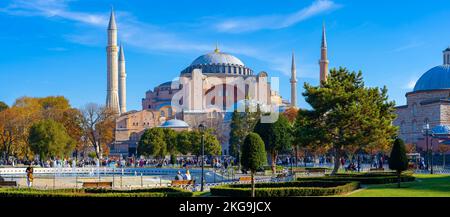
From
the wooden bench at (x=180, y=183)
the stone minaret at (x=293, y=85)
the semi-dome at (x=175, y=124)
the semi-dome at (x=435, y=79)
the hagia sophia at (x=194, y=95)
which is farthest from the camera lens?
the stone minaret at (x=293, y=85)

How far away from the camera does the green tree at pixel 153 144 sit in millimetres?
46594

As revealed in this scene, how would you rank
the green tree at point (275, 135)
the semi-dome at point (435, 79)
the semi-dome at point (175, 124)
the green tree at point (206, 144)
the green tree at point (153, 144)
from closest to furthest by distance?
the green tree at point (275, 135)
the green tree at point (206, 144)
the green tree at point (153, 144)
the semi-dome at point (435, 79)
the semi-dome at point (175, 124)

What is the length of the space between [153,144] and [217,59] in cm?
4417

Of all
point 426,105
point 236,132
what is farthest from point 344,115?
point 426,105

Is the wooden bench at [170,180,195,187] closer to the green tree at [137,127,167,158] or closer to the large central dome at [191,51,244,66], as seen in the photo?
the green tree at [137,127,167,158]

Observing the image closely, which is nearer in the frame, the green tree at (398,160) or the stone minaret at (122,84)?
the green tree at (398,160)

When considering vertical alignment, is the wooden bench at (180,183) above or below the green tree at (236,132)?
below

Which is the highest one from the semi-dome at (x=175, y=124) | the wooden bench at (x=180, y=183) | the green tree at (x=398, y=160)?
the semi-dome at (x=175, y=124)

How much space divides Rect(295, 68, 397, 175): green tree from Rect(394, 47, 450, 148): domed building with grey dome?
89.1ft

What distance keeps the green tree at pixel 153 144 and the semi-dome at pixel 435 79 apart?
25.7m

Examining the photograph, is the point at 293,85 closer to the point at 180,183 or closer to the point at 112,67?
the point at 112,67

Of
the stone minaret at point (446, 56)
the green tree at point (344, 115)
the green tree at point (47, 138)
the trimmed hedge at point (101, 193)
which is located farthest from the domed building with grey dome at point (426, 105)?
the trimmed hedge at point (101, 193)

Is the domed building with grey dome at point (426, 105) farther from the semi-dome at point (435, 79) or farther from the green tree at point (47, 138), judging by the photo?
the green tree at point (47, 138)
